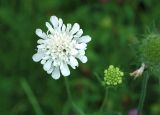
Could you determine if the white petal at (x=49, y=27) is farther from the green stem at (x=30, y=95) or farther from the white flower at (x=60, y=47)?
the green stem at (x=30, y=95)

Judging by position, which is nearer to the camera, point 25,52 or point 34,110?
point 34,110

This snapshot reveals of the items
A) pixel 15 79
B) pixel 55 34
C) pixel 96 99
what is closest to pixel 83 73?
pixel 96 99

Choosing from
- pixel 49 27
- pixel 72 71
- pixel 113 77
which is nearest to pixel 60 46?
pixel 49 27

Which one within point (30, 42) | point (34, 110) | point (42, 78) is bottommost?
point (34, 110)

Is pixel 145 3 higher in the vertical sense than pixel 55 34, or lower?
higher

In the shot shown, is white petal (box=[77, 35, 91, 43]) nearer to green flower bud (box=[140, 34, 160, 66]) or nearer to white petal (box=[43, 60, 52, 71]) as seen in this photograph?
white petal (box=[43, 60, 52, 71])

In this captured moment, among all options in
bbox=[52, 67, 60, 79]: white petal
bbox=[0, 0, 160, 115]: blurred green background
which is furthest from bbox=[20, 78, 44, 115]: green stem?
bbox=[52, 67, 60, 79]: white petal

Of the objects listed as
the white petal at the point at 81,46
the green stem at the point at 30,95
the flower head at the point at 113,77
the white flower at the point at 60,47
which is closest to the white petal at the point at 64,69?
the white flower at the point at 60,47

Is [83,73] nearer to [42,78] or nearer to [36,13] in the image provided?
[42,78]
